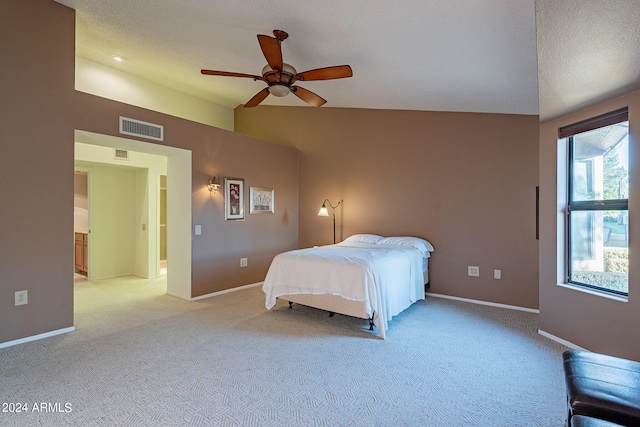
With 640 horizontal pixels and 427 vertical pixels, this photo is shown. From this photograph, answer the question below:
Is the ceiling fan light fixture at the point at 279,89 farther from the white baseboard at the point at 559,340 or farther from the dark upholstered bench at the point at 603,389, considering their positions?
the white baseboard at the point at 559,340

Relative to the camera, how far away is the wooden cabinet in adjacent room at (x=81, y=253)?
233 inches

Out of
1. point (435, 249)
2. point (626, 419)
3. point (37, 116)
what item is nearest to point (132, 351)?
point (37, 116)

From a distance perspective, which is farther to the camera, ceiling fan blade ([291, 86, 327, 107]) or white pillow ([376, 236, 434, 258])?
white pillow ([376, 236, 434, 258])

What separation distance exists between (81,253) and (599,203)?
783 centimetres

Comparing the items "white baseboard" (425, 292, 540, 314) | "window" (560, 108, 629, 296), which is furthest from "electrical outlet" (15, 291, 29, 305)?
"window" (560, 108, 629, 296)

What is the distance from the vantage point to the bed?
3.11m

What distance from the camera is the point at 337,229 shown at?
556 cm

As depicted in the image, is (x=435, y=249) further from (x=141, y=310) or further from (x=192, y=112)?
(x=192, y=112)

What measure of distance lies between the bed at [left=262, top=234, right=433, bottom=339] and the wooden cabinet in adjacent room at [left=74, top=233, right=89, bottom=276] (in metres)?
4.36

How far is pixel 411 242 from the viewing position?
4.38 m

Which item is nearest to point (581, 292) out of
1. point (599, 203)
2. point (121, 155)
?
point (599, 203)

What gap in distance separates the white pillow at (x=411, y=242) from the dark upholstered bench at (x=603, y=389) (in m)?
2.69

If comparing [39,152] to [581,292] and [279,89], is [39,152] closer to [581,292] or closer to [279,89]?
[279,89]

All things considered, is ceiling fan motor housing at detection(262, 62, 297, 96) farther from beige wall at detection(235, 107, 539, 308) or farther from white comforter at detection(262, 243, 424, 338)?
beige wall at detection(235, 107, 539, 308)
